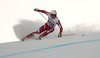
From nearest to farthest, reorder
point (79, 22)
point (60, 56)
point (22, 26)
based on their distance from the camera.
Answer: point (60, 56), point (22, 26), point (79, 22)

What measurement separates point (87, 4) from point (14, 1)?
346 centimetres

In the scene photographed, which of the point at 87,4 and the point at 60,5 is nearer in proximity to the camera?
the point at 60,5

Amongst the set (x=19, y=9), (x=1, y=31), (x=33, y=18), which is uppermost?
(x=19, y=9)

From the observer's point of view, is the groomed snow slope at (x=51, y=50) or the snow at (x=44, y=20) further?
the snow at (x=44, y=20)

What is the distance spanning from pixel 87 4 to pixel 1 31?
172 inches

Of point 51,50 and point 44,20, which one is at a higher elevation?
point 44,20

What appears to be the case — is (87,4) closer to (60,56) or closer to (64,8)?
(64,8)

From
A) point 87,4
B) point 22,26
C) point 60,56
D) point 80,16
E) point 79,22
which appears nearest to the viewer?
point 60,56

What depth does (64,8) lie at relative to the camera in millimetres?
6570

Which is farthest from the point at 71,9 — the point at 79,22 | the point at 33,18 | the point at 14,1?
the point at 14,1

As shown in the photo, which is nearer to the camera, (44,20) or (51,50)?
(51,50)

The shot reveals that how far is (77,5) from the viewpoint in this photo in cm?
688

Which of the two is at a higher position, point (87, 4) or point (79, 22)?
point (87, 4)

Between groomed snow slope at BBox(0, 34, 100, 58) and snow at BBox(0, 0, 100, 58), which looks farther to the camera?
snow at BBox(0, 0, 100, 58)
